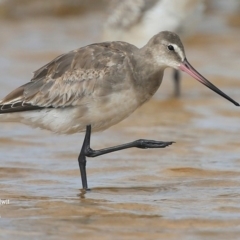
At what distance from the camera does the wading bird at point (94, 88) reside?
740 cm

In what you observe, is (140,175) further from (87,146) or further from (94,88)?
(94,88)

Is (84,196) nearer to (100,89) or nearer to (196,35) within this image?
(100,89)

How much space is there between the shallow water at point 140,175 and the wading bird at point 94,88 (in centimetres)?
46

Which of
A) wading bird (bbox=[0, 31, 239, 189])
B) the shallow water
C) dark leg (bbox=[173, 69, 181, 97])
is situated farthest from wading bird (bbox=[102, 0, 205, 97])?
wading bird (bbox=[0, 31, 239, 189])

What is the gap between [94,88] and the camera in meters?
7.46

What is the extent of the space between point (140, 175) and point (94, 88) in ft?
3.39

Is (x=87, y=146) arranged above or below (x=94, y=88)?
below

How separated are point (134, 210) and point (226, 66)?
722 cm

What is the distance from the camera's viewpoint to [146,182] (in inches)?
305

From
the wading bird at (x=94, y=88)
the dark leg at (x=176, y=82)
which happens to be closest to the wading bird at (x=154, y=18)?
the dark leg at (x=176, y=82)

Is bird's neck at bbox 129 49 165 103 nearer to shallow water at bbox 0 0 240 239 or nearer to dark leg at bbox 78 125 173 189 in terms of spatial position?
dark leg at bbox 78 125 173 189

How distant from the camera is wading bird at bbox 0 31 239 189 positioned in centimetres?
740

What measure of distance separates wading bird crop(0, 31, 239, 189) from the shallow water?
17.9 inches

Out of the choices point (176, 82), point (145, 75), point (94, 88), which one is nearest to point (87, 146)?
point (94, 88)
